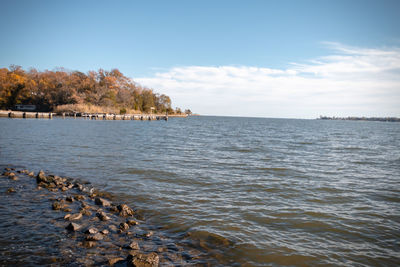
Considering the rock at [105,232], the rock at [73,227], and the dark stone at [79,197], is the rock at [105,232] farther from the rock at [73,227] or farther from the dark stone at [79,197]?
the dark stone at [79,197]

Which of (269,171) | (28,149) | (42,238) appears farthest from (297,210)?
(28,149)

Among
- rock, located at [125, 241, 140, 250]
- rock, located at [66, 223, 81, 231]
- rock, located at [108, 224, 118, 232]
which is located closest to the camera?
rock, located at [125, 241, 140, 250]

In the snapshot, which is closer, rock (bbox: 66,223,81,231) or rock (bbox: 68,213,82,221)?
rock (bbox: 66,223,81,231)

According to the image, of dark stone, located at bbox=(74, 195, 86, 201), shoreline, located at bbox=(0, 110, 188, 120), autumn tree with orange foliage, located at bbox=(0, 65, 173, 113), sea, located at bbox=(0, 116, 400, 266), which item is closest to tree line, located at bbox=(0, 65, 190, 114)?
autumn tree with orange foliage, located at bbox=(0, 65, 173, 113)

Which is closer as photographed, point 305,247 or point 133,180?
point 305,247

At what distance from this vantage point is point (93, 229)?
5.36m

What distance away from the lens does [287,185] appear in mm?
10625

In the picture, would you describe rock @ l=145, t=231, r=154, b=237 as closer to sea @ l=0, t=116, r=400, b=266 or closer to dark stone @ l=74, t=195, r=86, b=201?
sea @ l=0, t=116, r=400, b=266

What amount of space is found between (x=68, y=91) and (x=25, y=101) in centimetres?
1971

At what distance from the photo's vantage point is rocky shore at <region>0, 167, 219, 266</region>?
14.6 feet

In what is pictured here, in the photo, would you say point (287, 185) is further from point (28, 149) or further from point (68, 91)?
point (68, 91)

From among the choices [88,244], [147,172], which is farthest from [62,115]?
[88,244]

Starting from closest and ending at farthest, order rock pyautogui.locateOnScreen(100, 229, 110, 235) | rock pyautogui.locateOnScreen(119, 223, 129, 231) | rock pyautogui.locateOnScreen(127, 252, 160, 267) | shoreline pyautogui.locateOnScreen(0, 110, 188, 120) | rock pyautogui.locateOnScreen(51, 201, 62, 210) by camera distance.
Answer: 1. rock pyautogui.locateOnScreen(127, 252, 160, 267)
2. rock pyautogui.locateOnScreen(100, 229, 110, 235)
3. rock pyautogui.locateOnScreen(119, 223, 129, 231)
4. rock pyautogui.locateOnScreen(51, 201, 62, 210)
5. shoreline pyautogui.locateOnScreen(0, 110, 188, 120)

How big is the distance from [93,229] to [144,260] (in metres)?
1.85
